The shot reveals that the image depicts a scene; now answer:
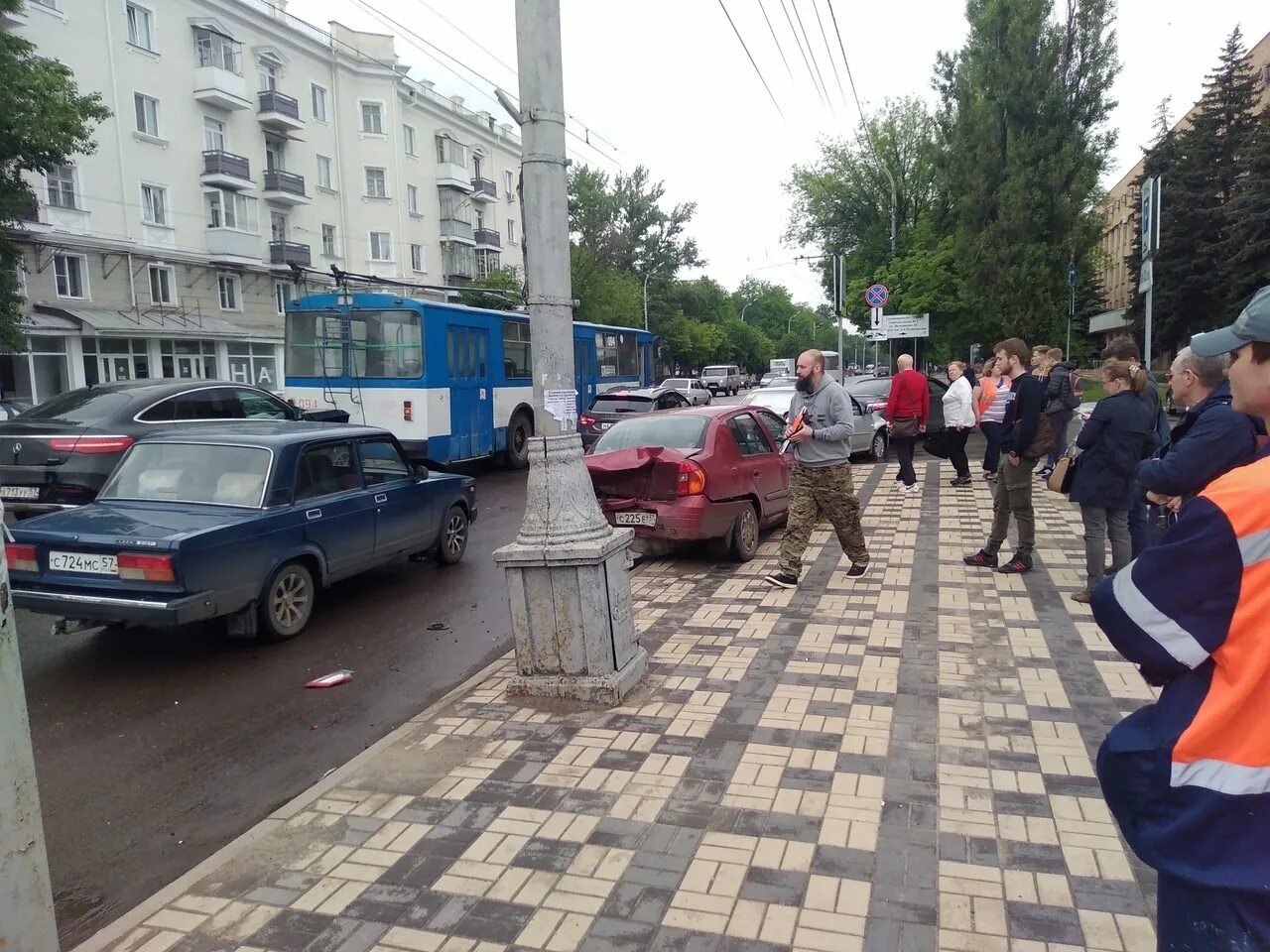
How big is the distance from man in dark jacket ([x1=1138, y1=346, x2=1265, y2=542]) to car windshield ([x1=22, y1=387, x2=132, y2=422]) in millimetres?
9419

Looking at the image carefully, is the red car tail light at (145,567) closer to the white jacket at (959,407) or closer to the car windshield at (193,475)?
the car windshield at (193,475)

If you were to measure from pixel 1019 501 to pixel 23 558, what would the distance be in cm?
729

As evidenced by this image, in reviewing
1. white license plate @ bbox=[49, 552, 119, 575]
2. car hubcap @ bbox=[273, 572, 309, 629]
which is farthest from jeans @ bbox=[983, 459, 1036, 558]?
white license plate @ bbox=[49, 552, 119, 575]

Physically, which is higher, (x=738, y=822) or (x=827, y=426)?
(x=827, y=426)

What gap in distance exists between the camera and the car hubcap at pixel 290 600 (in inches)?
249

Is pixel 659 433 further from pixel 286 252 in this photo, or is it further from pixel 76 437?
pixel 286 252

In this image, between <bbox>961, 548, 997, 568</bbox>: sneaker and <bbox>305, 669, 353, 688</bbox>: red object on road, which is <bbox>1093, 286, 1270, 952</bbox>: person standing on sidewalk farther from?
<bbox>961, 548, 997, 568</bbox>: sneaker

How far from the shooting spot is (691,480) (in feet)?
25.9

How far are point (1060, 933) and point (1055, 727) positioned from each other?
5.67 ft

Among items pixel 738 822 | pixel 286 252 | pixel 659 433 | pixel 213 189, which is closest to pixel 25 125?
pixel 659 433

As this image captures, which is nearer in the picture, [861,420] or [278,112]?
[861,420]

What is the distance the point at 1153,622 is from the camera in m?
1.63

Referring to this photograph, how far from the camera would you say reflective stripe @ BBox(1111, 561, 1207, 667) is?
Answer: 160cm

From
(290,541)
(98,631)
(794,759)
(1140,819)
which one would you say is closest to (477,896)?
(794,759)
